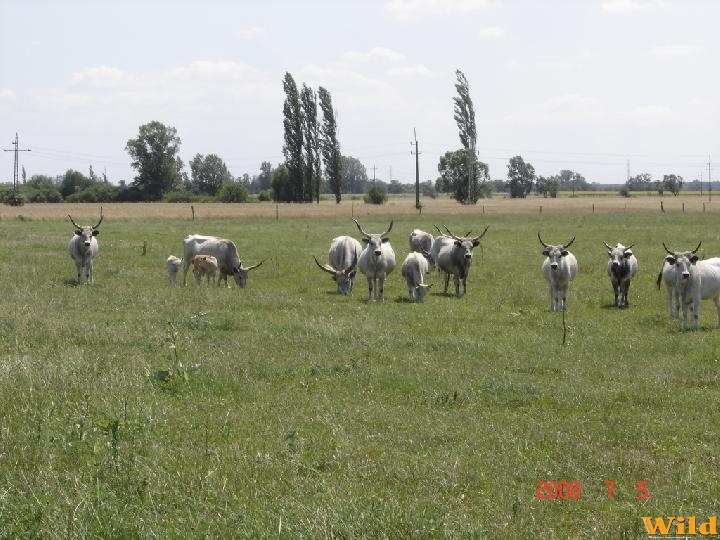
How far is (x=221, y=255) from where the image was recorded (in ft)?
Answer: 77.8

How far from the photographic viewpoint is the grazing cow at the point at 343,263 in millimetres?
21281

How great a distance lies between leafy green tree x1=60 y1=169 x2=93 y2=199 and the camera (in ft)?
387

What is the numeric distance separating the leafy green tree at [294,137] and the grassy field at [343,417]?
7320 centimetres

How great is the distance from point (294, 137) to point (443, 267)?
7073 cm

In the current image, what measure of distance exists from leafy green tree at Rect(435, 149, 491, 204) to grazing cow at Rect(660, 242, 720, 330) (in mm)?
64481

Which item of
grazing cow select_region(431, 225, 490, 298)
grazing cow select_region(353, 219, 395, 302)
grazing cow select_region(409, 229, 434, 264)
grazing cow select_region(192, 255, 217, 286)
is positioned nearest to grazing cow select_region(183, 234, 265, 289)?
grazing cow select_region(192, 255, 217, 286)

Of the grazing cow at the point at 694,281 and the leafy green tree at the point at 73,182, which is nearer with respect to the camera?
the grazing cow at the point at 694,281

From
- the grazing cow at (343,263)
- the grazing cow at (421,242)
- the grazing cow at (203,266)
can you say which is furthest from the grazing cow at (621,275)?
the grazing cow at (203,266)

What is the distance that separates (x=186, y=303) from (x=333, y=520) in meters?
12.2

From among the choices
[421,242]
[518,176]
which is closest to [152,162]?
[518,176]

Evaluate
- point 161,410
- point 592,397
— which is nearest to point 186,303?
point 161,410
